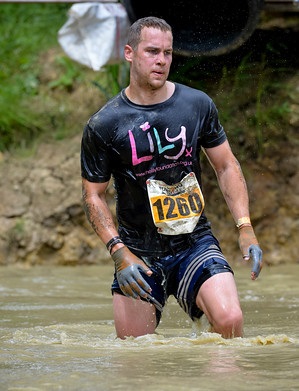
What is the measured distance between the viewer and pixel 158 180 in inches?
190

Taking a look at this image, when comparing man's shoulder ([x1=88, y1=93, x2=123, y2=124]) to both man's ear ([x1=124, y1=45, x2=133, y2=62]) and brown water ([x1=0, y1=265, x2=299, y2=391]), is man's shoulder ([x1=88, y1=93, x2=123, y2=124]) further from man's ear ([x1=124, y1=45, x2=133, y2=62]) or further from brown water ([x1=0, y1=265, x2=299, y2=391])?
brown water ([x1=0, y1=265, x2=299, y2=391])

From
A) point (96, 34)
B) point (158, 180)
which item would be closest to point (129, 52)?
point (158, 180)

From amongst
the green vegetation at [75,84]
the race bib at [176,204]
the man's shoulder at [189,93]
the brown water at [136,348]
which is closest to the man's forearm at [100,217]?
the race bib at [176,204]

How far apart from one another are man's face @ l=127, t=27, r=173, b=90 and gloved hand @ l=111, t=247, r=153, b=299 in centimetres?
85

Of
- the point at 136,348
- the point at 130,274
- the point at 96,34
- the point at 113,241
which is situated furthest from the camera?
the point at 96,34

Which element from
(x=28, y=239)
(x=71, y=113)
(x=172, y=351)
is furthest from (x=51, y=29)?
(x=172, y=351)

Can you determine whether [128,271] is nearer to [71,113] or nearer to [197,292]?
[197,292]

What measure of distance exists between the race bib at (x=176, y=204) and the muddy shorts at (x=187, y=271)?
126 mm

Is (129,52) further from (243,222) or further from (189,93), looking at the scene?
(243,222)

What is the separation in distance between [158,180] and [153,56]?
61 cm

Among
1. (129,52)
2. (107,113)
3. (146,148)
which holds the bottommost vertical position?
(146,148)

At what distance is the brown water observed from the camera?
3.61 metres

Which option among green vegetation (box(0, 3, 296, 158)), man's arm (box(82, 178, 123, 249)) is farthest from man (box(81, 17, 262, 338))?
green vegetation (box(0, 3, 296, 158))

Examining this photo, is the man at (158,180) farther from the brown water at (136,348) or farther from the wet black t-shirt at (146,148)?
the brown water at (136,348)
